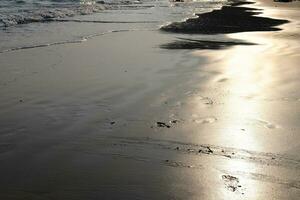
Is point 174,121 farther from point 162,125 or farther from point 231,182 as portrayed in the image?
point 231,182

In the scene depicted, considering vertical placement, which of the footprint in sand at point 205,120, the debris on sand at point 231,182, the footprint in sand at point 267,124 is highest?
the debris on sand at point 231,182

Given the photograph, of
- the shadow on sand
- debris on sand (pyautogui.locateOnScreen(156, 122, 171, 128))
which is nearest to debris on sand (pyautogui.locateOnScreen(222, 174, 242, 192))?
debris on sand (pyautogui.locateOnScreen(156, 122, 171, 128))

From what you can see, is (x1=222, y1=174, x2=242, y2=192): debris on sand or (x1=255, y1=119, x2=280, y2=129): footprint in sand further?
(x1=255, y1=119, x2=280, y2=129): footprint in sand

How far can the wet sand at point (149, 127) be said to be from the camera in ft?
15.1

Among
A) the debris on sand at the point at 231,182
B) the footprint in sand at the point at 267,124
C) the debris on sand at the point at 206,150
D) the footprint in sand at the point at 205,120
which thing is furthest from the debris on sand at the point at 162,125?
the debris on sand at the point at 231,182

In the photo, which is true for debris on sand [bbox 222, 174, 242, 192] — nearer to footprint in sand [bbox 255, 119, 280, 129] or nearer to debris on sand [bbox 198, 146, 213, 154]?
debris on sand [bbox 198, 146, 213, 154]

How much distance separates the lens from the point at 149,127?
6.37m

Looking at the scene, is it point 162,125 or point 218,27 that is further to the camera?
point 218,27

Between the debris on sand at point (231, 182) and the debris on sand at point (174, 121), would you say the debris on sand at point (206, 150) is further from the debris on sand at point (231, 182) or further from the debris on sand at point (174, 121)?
the debris on sand at point (174, 121)

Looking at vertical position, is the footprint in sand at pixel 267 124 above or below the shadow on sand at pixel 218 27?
above

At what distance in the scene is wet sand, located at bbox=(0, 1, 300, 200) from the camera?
15.1 feet

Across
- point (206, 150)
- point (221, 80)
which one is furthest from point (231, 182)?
point (221, 80)

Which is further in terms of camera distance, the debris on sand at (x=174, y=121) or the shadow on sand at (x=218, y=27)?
the shadow on sand at (x=218, y=27)

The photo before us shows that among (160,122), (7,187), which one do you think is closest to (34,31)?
(160,122)
